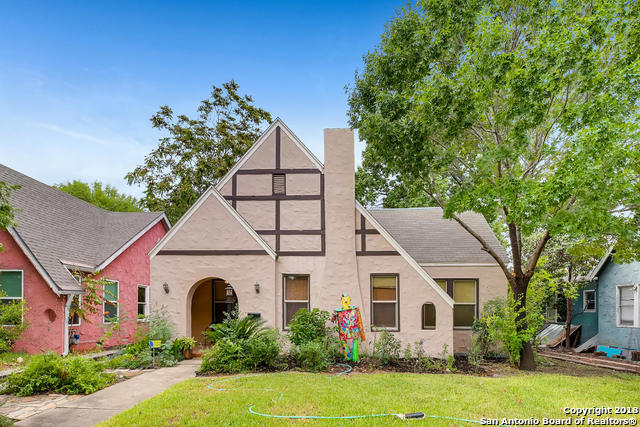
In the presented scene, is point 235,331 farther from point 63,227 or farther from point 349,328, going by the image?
point 63,227

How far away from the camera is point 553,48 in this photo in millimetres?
9414

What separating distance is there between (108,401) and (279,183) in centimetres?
772

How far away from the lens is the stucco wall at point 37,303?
40.4ft

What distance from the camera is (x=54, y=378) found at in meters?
8.25

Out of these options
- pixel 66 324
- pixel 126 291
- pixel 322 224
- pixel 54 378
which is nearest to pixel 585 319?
pixel 322 224

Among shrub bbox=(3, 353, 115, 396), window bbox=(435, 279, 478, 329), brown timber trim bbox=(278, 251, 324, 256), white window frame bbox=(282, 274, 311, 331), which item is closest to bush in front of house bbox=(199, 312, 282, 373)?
white window frame bbox=(282, 274, 311, 331)

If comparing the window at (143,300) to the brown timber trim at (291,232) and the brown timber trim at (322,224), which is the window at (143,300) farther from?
the brown timber trim at (322,224)

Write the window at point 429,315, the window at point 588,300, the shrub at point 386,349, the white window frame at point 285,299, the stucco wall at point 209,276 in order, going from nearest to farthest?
1. the shrub at point 386,349
2. the stucco wall at point 209,276
3. the white window frame at point 285,299
4. the window at point 429,315
5. the window at point 588,300

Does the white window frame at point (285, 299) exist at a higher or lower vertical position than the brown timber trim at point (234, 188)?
lower

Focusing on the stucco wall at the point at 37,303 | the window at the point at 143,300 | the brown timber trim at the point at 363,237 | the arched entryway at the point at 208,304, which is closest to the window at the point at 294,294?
the brown timber trim at the point at 363,237

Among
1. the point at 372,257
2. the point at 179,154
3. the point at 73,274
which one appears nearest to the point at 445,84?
the point at 372,257

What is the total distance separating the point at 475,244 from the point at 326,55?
9616mm

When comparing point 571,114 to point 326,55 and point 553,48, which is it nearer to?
point 553,48

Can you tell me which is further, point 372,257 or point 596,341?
point 596,341
